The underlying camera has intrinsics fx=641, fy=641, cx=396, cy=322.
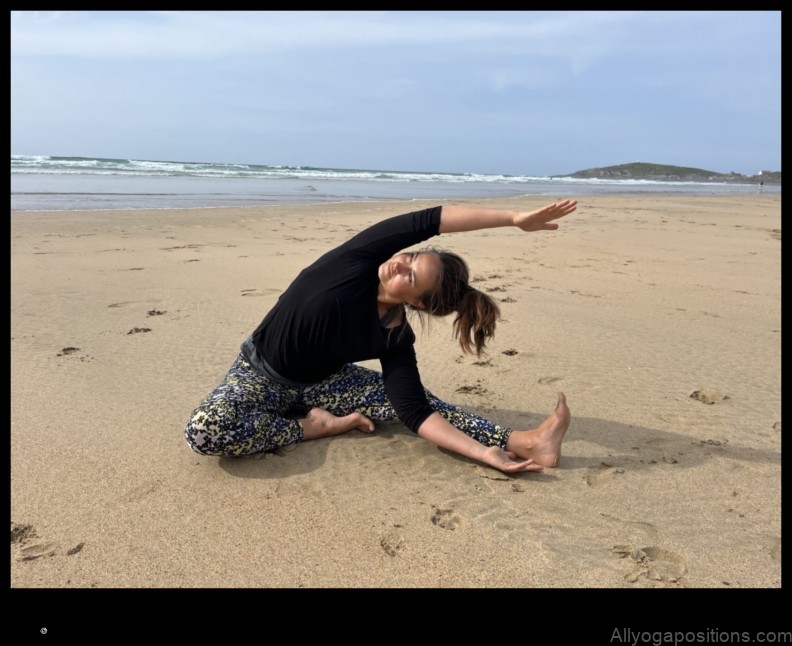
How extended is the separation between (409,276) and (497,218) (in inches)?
18.4

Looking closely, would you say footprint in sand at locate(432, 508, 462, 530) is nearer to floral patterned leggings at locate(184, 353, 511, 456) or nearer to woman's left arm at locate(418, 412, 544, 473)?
woman's left arm at locate(418, 412, 544, 473)

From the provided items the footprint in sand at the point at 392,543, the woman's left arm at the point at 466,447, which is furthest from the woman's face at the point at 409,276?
the footprint in sand at the point at 392,543

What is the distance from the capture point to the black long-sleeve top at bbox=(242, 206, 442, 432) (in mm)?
2979

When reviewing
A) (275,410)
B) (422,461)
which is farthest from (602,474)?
(275,410)

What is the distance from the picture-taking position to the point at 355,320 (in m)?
3.01

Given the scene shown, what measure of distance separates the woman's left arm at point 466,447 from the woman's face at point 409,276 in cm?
57

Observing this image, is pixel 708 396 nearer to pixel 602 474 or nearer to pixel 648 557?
pixel 602 474

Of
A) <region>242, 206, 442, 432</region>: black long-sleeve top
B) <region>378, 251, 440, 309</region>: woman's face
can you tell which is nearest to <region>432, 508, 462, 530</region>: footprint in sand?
<region>242, 206, 442, 432</region>: black long-sleeve top

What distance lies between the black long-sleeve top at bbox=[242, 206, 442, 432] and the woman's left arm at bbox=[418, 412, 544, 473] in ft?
0.19

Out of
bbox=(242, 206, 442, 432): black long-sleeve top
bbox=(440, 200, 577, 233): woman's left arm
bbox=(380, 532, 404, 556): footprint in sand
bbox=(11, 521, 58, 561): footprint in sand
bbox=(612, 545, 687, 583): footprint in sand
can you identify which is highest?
bbox=(440, 200, 577, 233): woman's left arm

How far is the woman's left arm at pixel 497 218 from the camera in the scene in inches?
110
